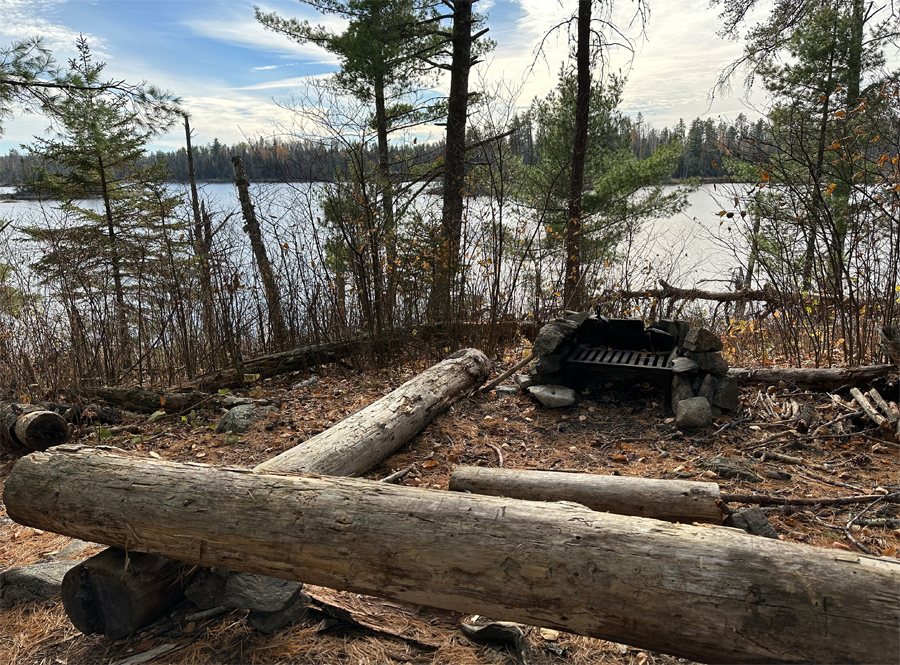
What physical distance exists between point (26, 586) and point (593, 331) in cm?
469

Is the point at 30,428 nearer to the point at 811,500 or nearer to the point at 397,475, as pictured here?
the point at 397,475

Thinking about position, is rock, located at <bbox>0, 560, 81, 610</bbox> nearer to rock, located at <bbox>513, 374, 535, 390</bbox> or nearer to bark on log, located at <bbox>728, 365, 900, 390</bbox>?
rock, located at <bbox>513, 374, 535, 390</bbox>

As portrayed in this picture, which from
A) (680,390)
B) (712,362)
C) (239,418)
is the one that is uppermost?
(712,362)

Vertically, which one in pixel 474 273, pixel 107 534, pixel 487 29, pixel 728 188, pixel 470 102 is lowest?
pixel 107 534

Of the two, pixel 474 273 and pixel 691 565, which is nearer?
pixel 691 565

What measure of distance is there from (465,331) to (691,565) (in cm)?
501

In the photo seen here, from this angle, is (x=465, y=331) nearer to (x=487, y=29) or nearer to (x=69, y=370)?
(x=69, y=370)

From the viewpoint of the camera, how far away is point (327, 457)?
3.49 meters

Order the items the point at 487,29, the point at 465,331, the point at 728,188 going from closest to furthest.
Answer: the point at 728,188
the point at 465,331
the point at 487,29

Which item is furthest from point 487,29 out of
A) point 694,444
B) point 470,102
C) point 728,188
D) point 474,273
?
point 694,444

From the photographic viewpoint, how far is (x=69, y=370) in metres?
5.86

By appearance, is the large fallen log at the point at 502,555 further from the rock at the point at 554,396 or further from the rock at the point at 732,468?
the rock at the point at 554,396

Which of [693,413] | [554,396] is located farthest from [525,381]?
[693,413]

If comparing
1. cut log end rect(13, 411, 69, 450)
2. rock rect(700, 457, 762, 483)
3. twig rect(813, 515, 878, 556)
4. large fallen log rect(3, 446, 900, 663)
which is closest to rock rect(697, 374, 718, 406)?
rock rect(700, 457, 762, 483)
